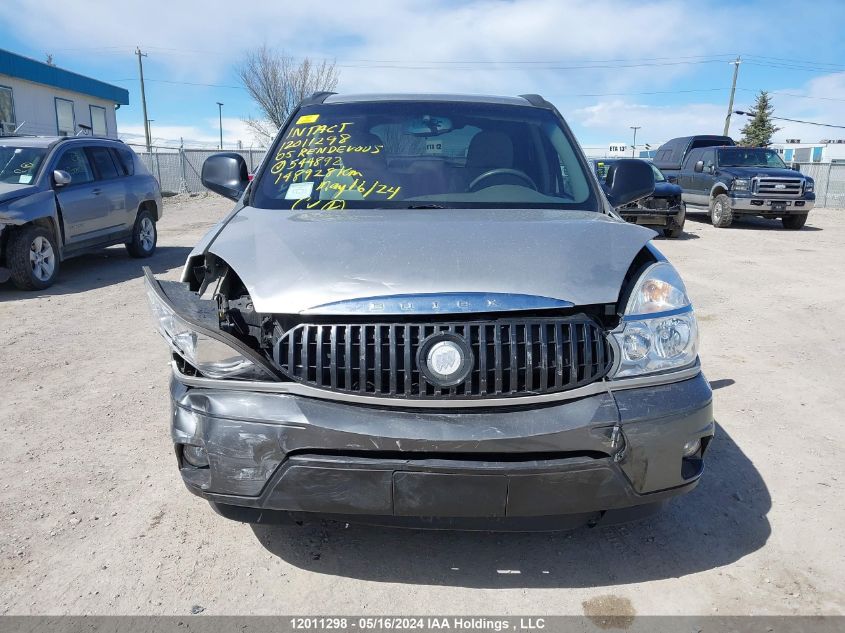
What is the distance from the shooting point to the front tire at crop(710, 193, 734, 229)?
54.2 ft

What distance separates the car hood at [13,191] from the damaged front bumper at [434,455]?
7.03m

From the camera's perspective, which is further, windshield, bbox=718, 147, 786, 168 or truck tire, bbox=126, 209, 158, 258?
windshield, bbox=718, 147, 786, 168

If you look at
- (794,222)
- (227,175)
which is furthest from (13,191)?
(794,222)

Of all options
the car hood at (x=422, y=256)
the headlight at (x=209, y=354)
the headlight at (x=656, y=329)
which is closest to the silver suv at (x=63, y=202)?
the car hood at (x=422, y=256)

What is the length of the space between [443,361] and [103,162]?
9338mm

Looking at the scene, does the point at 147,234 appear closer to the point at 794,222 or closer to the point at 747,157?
the point at 747,157

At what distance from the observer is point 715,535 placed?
116 inches

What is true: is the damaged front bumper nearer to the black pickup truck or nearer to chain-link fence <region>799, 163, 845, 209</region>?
the black pickup truck

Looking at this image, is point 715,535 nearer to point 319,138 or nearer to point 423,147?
point 423,147

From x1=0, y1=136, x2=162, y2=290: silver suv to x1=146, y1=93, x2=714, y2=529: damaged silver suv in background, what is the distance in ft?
21.3

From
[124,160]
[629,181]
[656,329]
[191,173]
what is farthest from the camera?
[191,173]

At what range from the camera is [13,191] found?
8.01 m

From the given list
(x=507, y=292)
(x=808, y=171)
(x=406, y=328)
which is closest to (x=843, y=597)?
(x=507, y=292)

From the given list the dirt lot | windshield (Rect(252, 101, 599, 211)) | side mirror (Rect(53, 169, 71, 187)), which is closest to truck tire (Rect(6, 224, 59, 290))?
side mirror (Rect(53, 169, 71, 187))
